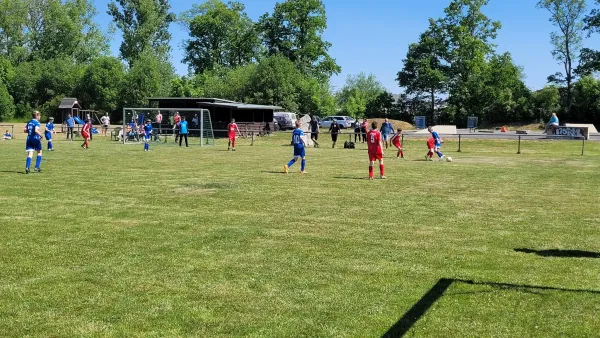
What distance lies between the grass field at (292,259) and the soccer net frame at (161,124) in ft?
75.5

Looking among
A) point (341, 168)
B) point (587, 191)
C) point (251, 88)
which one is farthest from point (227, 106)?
point (587, 191)

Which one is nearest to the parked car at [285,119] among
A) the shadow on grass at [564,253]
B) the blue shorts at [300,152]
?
the blue shorts at [300,152]

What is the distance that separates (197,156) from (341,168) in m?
8.13

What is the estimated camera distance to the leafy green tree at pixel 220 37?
90.2m

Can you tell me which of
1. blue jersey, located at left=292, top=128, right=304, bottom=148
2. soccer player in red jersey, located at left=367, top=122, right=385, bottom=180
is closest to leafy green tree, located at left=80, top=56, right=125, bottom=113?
blue jersey, located at left=292, top=128, right=304, bottom=148

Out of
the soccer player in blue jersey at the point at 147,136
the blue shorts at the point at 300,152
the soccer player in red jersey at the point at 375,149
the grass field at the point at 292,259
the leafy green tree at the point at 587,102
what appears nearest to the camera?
the grass field at the point at 292,259

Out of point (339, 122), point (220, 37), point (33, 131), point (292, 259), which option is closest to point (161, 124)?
point (33, 131)

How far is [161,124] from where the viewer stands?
40969 mm

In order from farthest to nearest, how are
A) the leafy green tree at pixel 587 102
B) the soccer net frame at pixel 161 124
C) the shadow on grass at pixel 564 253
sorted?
the leafy green tree at pixel 587 102 → the soccer net frame at pixel 161 124 → the shadow on grass at pixel 564 253

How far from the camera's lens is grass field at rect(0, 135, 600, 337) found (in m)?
5.62

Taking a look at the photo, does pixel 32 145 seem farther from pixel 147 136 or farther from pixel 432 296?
pixel 432 296

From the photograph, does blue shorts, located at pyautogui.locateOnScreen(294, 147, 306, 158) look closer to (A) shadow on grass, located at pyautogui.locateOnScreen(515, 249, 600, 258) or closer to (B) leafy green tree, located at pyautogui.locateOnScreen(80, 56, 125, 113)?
(A) shadow on grass, located at pyautogui.locateOnScreen(515, 249, 600, 258)

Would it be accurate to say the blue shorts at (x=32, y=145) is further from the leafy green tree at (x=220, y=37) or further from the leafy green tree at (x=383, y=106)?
the leafy green tree at (x=220, y=37)

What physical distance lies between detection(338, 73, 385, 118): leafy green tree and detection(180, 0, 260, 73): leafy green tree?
1708cm
